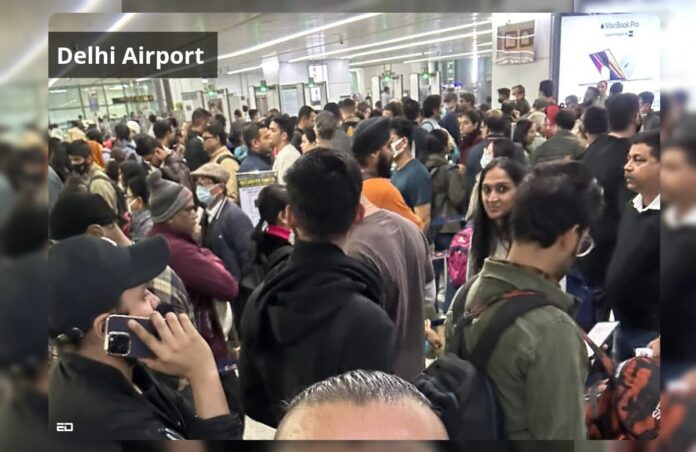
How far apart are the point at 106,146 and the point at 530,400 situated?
892mm

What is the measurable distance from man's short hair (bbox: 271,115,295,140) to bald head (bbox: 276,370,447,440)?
0.44m

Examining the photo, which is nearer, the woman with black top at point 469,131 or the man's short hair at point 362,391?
the man's short hair at point 362,391

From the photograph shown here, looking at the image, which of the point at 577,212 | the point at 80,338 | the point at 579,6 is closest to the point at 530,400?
the point at 577,212

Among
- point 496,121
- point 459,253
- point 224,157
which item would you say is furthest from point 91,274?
point 496,121

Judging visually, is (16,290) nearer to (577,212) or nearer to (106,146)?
(106,146)

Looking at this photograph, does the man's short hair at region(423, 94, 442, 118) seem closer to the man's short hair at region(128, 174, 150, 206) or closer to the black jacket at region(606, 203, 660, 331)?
the black jacket at region(606, 203, 660, 331)

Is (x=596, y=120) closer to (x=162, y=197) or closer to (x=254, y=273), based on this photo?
(x=254, y=273)

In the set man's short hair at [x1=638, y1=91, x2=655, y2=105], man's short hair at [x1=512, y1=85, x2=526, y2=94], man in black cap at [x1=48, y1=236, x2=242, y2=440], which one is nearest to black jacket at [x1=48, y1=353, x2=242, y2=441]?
man in black cap at [x1=48, y1=236, x2=242, y2=440]

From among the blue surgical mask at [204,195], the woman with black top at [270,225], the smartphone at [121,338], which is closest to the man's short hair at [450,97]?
the woman with black top at [270,225]

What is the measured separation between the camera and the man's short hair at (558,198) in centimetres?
99

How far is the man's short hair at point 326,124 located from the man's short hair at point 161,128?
0.88 feet

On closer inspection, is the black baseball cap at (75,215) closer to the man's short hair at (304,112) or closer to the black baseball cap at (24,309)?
the black baseball cap at (24,309)

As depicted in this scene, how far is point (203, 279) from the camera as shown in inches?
41.5

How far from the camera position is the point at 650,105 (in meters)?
0.99
